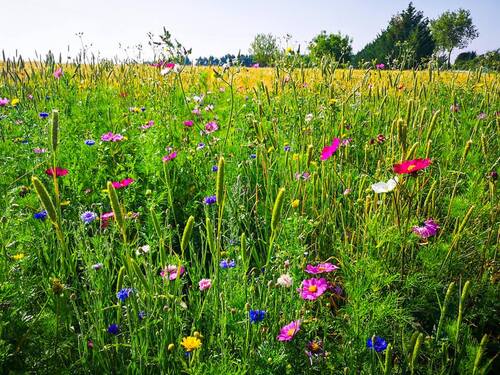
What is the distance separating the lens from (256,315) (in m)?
1.19

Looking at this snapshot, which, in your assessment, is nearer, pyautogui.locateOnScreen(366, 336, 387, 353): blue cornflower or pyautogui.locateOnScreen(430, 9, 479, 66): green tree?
pyautogui.locateOnScreen(366, 336, 387, 353): blue cornflower

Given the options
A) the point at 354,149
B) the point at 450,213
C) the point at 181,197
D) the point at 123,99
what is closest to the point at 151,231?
the point at 181,197

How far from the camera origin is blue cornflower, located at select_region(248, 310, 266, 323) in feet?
3.84

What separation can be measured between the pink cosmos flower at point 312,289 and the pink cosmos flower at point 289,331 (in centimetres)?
11

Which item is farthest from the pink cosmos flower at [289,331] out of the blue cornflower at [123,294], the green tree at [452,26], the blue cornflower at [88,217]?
the green tree at [452,26]

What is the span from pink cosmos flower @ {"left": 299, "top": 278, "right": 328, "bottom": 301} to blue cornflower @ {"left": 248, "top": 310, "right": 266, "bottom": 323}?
16cm

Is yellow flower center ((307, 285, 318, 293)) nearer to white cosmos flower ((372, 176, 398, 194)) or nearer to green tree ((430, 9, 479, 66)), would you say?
white cosmos flower ((372, 176, 398, 194))

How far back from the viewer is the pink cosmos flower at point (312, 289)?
129cm

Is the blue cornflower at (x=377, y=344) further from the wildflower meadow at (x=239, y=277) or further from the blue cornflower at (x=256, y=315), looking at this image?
the blue cornflower at (x=256, y=315)

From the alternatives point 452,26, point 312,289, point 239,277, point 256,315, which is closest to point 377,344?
point 312,289

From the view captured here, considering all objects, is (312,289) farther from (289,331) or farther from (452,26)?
(452,26)

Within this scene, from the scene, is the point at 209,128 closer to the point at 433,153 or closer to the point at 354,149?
the point at 354,149

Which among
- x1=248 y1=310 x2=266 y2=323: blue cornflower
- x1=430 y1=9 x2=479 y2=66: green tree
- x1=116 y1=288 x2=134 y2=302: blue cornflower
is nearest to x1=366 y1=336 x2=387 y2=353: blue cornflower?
x1=248 y1=310 x2=266 y2=323: blue cornflower

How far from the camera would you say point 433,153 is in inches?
105
